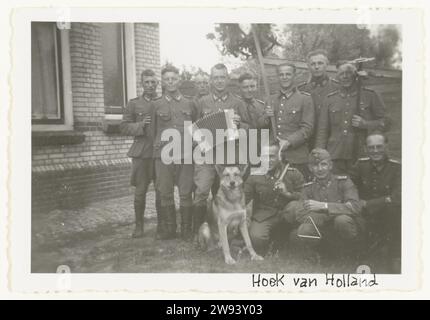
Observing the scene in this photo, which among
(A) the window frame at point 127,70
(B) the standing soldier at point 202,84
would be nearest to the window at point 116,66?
(A) the window frame at point 127,70

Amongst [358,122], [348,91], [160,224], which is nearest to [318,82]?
[348,91]

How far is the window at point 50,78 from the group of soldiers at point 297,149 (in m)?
0.70

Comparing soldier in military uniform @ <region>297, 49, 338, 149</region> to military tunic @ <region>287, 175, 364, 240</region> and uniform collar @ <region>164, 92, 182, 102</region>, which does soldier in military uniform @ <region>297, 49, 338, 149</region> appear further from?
uniform collar @ <region>164, 92, 182, 102</region>

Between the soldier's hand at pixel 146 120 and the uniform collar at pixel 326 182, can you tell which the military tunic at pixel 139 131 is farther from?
the uniform collar at pixel 326 182

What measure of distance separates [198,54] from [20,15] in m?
1.93

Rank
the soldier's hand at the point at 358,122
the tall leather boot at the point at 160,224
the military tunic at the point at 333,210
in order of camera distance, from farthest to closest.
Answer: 1. the tall leather boot at the point at 160,224
2. the soldier's hand at the point at 358,122
3. the military tunic at the point at 333,210

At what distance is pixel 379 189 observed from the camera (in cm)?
548

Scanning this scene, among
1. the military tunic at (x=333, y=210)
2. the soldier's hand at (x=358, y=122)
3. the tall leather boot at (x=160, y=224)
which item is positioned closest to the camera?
the military tunic at (x=333, y=210)

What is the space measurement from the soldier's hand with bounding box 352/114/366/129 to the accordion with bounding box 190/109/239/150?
1261 millimetres

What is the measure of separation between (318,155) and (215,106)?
1.22 meters

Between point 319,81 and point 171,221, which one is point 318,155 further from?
point 171,221

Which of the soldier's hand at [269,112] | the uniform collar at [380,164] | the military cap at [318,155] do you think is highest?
the soldier's hand at [269,112]

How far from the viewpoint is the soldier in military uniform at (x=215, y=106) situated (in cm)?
550
